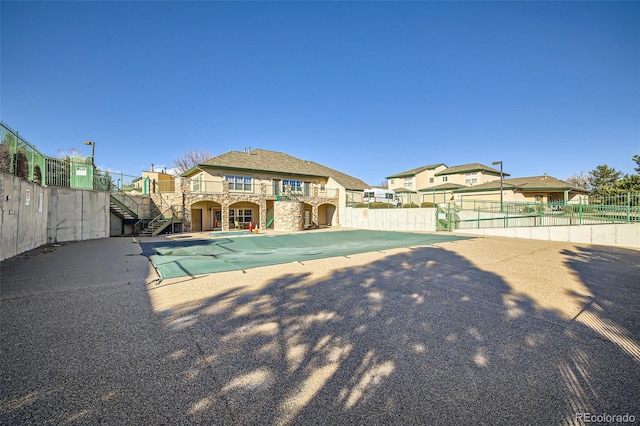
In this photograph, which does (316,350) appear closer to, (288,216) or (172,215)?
(288,216)

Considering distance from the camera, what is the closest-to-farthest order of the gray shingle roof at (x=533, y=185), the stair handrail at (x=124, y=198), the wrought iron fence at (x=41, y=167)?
the wrought iron fence at (x=41, y=167)
the stair handrail at (x=124, y=198)
the gray shingle roof at (x=533, y=185)

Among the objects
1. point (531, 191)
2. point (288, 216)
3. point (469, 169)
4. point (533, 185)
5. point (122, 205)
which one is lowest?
point (288, 216)

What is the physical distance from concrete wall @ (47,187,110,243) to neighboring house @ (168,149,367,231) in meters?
5.48

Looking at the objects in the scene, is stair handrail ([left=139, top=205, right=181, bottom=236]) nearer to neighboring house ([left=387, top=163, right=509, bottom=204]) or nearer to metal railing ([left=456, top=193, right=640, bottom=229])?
metal railing ([left=456, top=193, right=640, bottom=229])

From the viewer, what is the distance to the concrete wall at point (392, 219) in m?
22.0

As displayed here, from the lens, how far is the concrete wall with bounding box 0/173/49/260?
8148 millimetres

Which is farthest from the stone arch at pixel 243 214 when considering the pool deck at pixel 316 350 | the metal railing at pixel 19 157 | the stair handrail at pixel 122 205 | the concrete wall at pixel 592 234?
the concrete wall at pixel 592 234

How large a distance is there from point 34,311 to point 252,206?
21749 millimetres

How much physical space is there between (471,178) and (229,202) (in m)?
31.0

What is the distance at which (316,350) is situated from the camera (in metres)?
3.27

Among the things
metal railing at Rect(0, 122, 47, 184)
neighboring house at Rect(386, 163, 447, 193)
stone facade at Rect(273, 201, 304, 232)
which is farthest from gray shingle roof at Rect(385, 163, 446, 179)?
metal railing at Rect(0, 122, 47, 184)

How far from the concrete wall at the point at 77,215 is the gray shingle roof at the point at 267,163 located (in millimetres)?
8666

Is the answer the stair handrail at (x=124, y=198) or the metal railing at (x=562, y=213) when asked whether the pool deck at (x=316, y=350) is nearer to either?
the metal railing at (x=562, y=213)

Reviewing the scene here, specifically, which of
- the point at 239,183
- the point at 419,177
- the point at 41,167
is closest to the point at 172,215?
the point at 239,183
